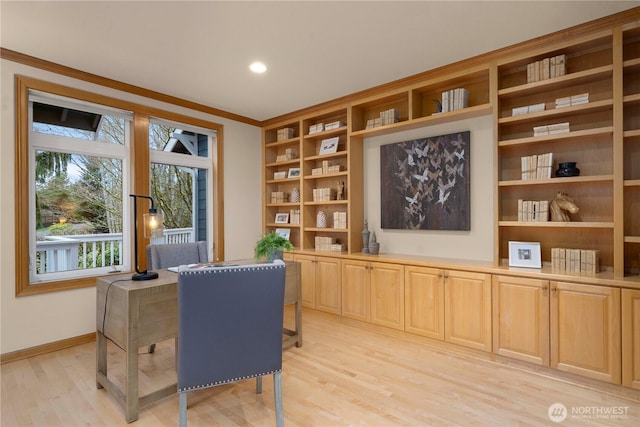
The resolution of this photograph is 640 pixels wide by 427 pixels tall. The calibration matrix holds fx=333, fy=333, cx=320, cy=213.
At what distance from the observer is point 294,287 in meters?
3.28

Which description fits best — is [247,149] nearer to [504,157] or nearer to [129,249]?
[129,249]

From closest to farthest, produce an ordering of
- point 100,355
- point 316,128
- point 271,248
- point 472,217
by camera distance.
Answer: point 100,355, point 271,248, point 472,217, point 316,128

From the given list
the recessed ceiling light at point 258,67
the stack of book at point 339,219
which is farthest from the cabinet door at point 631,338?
the recessed ceiling light at point 258,67

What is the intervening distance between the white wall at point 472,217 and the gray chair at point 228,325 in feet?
7.68

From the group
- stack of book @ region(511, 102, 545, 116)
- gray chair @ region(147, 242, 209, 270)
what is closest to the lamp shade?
gray chair @ region(147, 242, 209, 270)

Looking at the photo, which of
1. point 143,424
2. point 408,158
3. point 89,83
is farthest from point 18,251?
point 408,158

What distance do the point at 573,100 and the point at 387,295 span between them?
241 centimetres

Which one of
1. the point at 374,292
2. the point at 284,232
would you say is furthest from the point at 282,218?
the point at 374,292

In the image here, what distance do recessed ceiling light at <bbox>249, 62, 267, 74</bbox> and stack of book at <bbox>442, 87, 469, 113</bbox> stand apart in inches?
72.0

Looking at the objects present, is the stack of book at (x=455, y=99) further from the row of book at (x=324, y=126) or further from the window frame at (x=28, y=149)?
the window frame at (x=28, y=149)

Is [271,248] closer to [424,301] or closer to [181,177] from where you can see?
[424,301]

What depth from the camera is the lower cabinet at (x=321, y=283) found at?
4.07 m

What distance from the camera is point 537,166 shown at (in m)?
2.86

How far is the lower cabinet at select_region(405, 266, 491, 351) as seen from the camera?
294 centimetres
